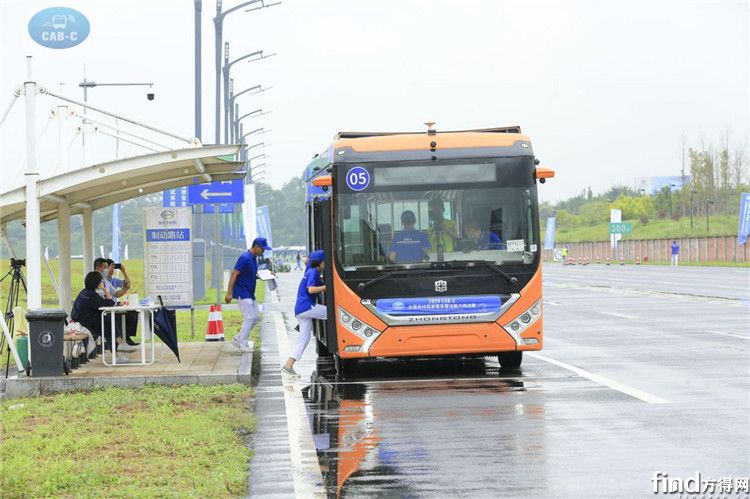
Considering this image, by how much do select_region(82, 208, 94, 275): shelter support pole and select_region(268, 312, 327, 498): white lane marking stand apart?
668 centimetres

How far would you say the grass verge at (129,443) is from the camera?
894 centimetres

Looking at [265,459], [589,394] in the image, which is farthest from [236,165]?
[265,459]

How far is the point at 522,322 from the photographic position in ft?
55.2

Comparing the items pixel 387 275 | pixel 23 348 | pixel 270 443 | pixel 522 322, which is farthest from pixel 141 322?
pixel 270 443

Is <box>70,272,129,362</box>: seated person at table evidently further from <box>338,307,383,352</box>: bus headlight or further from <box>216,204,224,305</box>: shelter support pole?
<box>216,204,224,305</box>: shelter support pole

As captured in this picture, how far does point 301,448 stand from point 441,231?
6.62 m

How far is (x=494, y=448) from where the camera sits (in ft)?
34.5

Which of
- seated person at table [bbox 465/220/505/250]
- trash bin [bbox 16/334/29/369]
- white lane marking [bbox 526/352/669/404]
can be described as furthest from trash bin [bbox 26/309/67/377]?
white lane marking [bbox 526/352/669/404]

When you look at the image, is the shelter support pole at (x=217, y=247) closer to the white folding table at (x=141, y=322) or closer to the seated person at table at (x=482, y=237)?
the white folding table at (x=141, y=322)

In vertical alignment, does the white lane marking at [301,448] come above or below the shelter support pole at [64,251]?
below

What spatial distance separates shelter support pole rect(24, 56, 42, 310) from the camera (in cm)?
1607

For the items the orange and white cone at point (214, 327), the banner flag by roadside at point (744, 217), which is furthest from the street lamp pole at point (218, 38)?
the banner flag by roadside at point (744, 217)

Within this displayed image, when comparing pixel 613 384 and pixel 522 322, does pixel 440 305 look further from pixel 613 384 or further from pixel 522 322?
pixel 613 384

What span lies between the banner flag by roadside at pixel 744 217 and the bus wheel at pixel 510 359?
203 feet
